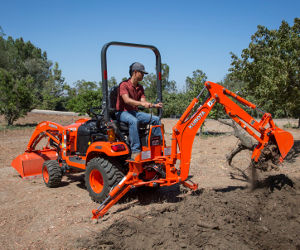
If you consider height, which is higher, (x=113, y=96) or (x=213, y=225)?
(x=113, y=96)

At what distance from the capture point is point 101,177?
5285 millimetres

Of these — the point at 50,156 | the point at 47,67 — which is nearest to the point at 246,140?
the point at 50,156

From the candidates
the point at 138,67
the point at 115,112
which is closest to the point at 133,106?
the point at 115,112

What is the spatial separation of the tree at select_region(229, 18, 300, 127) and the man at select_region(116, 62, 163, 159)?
505 cm

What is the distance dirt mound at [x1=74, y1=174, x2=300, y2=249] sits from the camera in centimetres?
365

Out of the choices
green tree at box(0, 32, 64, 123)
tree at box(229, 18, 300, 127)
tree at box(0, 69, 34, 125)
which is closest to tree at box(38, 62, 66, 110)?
green tree at box(0, 32, 64, 123)

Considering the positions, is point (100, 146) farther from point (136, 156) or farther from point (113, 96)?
point (113, 96)

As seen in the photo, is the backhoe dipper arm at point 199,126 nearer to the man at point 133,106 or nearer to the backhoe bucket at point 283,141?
the backhoe bucket at point 283,141

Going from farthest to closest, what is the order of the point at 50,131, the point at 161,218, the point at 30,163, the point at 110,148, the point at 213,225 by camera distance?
the point at 30,163
the point at 50,131
the point at 110,148
the point at 161,218
the point at 213,225

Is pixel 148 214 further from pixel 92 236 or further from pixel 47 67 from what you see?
pixel 47 67

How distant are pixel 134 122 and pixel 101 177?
1.22 metres

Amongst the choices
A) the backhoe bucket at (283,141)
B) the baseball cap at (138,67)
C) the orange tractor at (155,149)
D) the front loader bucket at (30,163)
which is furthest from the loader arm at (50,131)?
the backhoe bucket at (283,141)

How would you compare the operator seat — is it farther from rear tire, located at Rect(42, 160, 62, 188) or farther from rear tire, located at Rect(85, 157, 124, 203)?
rear tire, located at Rect(42, 160, 62, 188)

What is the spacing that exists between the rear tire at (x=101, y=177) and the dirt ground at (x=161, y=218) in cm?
25
